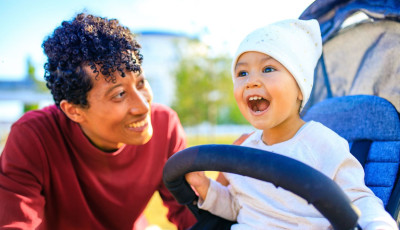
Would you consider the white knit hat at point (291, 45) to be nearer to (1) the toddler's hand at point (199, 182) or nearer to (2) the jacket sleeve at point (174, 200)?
(1) the toddler's hand at point (199, 182)

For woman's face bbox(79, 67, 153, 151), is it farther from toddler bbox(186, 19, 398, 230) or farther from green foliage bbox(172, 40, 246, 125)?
green foliage bbox(172, 40, 246, 125)

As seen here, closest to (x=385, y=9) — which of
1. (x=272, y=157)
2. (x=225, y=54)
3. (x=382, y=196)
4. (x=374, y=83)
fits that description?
(x=374, y=83)

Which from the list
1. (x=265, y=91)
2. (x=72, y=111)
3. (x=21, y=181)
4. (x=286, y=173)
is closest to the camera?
(x=286, y=173)

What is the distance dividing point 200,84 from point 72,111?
1257 cm

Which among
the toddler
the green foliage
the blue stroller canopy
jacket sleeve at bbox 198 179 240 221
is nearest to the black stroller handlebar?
the toddler

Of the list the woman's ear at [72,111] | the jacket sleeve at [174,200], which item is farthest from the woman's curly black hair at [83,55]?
the jacket sleeve at [174,200]

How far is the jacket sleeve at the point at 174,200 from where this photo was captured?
81.7 inches

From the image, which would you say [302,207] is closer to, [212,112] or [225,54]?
[225,54]

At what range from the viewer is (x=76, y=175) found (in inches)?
78.3

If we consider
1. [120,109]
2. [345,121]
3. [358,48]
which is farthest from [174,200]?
[358,48]

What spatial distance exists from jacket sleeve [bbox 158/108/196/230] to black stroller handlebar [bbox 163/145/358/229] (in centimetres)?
118

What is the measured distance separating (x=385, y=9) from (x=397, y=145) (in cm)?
69

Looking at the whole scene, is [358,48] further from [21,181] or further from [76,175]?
[21,181]

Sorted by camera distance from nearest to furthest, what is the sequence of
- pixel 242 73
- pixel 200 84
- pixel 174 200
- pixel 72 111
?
pixel 242 73 → pixel 72 111 → pixel 174 200 → pixel 200 84
